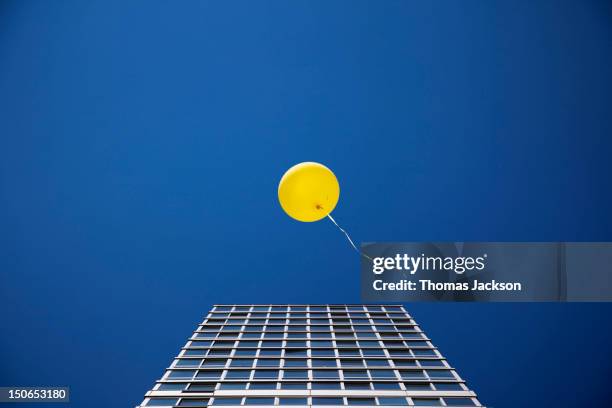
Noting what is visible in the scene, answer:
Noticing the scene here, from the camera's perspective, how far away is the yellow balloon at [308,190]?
463 centimetres

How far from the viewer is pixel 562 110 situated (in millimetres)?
7344

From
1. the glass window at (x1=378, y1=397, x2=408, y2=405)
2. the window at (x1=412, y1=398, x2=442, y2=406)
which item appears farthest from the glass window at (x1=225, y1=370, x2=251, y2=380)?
the window at (x1=412, y1=398, x2=442, y2=406)

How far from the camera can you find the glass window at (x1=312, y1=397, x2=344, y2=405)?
11.0 ft

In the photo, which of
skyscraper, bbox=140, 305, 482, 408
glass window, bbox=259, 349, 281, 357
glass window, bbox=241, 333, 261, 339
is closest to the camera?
skyscraper, bbox=140, 305, 482, 408

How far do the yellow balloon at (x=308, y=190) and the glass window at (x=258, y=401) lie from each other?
163cm

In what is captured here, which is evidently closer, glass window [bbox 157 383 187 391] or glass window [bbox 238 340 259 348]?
glass window [bbox 157 383 187 391]

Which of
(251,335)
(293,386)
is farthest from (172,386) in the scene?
(251,335)

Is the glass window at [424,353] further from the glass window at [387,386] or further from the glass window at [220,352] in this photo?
the glass window at [220,352]

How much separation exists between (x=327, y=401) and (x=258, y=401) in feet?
1.15

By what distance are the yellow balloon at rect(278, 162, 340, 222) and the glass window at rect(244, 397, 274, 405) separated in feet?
5.36

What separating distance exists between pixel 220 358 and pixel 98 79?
426 centimetres

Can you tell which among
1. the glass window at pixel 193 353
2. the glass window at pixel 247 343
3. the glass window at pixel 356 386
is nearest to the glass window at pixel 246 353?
the glass window at pixel 247 343

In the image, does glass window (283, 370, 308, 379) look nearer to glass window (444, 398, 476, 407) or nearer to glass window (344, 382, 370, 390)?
glass window (344, 382, 370, 390)

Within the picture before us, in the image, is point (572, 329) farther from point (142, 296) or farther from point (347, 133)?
point (142, 296)
